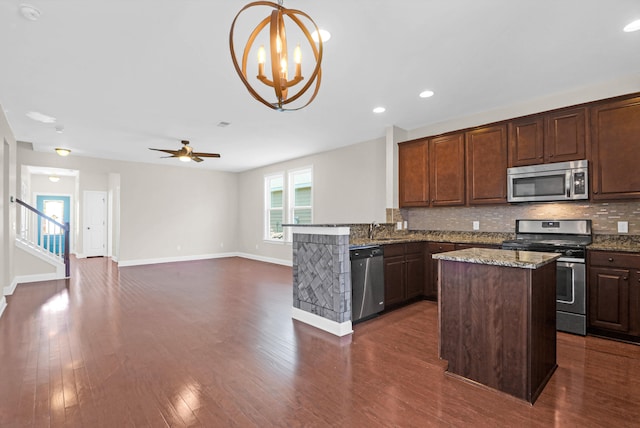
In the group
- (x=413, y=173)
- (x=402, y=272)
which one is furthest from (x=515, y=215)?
(x=402, y=272)

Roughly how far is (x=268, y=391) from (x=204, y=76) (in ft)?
10.2

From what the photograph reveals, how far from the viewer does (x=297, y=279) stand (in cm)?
372

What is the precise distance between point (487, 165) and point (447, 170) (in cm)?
56

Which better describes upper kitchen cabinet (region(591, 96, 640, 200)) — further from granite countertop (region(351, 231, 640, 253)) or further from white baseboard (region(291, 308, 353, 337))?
white baseboard (region(291, 308, 353, 337))

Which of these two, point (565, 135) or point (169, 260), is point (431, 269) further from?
point (169, 260)

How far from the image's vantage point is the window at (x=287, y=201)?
24.5ft

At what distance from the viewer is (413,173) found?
5023 mm

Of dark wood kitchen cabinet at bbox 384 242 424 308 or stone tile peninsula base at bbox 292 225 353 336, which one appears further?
dark wood kitchen cabinet at bbox 384 242 424 308

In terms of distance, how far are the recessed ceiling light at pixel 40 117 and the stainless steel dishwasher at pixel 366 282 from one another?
4923mm

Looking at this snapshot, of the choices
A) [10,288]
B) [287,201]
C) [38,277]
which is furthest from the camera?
[287,201]

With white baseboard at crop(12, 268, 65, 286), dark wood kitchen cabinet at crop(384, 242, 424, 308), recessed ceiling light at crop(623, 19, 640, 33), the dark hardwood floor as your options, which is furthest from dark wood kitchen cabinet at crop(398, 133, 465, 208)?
white baseboard at crop(12, 268, 65, 286)

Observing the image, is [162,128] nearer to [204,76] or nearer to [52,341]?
[204,76]

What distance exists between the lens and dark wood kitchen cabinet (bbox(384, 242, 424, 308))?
3.96 meters

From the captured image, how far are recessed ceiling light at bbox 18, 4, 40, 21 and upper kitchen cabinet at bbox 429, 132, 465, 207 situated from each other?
183 inches
